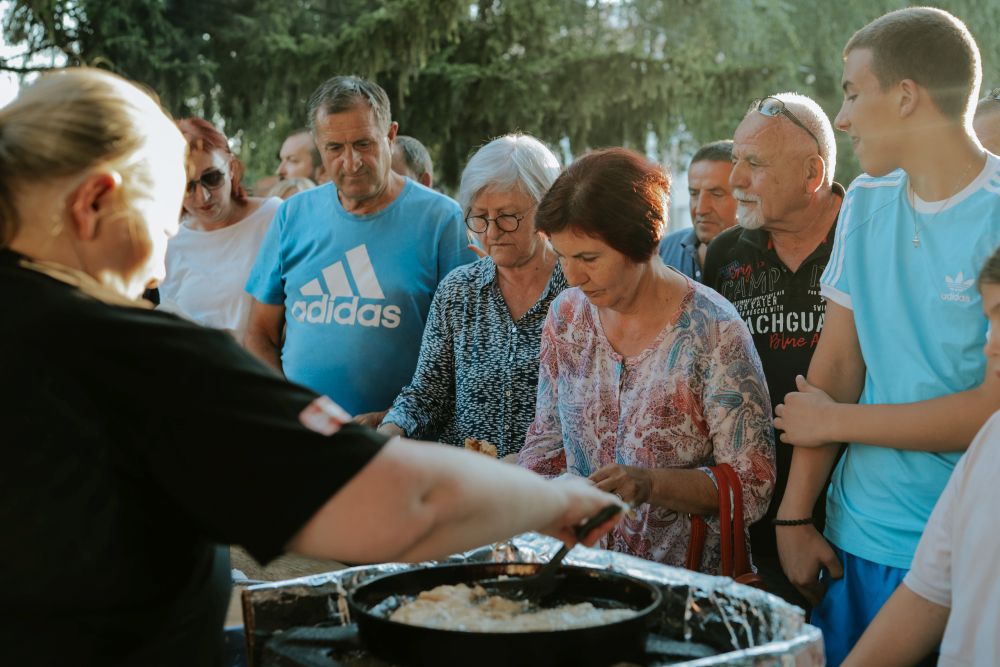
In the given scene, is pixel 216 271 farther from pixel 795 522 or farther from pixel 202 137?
pixel 795 522

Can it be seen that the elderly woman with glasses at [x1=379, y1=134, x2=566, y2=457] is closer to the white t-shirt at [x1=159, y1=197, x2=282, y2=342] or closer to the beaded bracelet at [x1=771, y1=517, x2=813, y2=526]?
the beaded bracelet at [x1=771, y1=517, x2=813, y2=526]

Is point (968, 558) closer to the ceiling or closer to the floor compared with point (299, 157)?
closer to the floor

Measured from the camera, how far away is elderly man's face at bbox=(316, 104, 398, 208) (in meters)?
3.39

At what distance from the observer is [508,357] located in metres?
2.74

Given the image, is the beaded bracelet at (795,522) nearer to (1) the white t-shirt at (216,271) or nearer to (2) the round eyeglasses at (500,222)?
(2) the round eyeglasses at (500,222)

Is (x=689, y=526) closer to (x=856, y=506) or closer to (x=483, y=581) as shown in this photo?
(x=856, y=506)

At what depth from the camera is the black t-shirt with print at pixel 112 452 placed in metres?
0.99

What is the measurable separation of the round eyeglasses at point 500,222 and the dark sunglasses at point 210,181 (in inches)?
55.0

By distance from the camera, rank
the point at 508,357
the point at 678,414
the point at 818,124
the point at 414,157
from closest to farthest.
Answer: the point at 678,414 → the point at 508,357 → the point at 818,124 → the point at 414,157

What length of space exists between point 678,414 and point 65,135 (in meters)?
1.45

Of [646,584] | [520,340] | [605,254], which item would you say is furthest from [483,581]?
[520,340]

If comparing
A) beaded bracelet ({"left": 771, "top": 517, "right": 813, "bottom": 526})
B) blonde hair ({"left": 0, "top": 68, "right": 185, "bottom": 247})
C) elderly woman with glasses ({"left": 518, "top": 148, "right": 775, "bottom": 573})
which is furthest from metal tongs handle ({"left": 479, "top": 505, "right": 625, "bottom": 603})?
beaded bracelet ({"left": 771, "top": 517, "right": 813, "bottom": 526})

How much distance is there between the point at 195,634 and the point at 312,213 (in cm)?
254

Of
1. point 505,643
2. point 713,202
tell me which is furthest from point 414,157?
point 505,643
